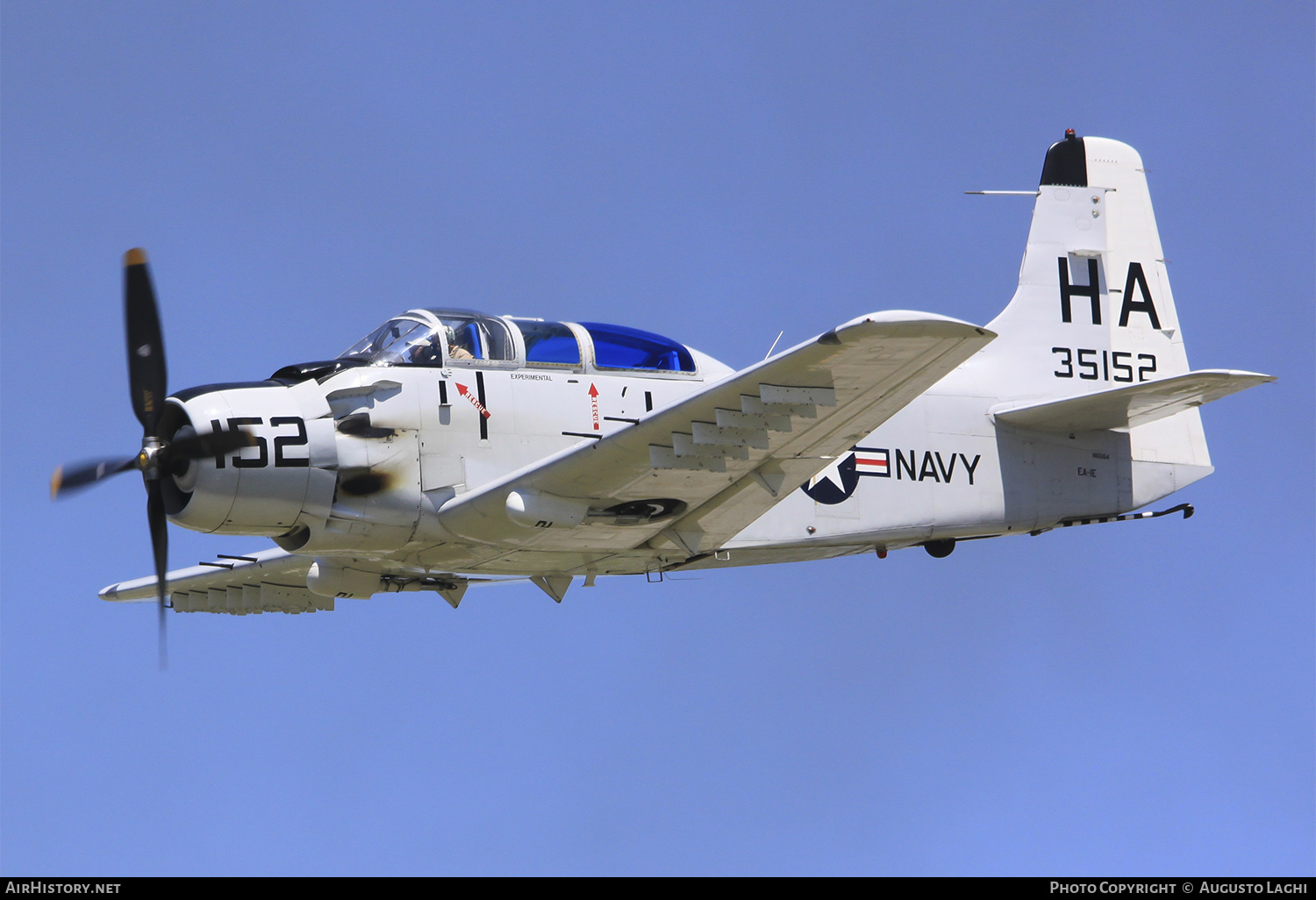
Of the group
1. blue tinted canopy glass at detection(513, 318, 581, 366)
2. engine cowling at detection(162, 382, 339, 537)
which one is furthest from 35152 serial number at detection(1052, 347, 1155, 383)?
engine cowling at detection(162, 382, 339, 537)

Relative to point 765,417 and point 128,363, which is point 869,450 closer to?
point 765,417

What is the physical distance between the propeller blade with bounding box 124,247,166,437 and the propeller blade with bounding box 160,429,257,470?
0.48 metres

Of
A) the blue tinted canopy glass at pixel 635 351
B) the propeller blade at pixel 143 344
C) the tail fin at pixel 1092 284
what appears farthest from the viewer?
the tail fin at pixel 1092 284

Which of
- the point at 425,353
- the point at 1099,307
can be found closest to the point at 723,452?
the point at 425,353

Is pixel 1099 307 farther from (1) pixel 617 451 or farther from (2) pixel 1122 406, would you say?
(1) pixel 617 451

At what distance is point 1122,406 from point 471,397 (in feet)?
23.1

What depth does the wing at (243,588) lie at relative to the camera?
57.6 ft

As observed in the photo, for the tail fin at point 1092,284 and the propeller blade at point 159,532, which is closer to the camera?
the propeller blade at point 159,532

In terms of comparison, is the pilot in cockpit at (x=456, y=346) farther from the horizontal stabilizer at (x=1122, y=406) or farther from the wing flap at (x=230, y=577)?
the horizontal stabilizer at (x=1122, y=406)

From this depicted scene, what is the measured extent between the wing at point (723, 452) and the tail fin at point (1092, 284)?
16.5ft

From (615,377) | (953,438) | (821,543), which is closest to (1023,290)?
(953,438)

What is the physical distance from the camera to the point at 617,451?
13297 millimetres

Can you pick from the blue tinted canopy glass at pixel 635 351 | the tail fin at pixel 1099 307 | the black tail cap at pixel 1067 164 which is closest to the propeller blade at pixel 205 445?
the blue tinted canopy glass at pixel 635 351

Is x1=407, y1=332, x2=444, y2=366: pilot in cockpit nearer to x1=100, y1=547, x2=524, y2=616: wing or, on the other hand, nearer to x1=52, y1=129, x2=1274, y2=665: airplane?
x1=52, y1=129, x2=1274, y2=665: airplane
